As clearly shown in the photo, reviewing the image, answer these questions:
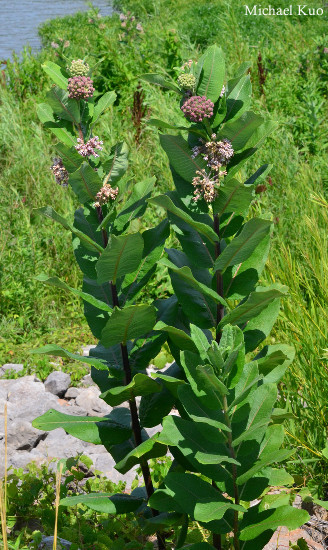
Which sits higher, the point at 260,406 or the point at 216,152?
the point at 216,152

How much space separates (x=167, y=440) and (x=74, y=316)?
9.31 feet

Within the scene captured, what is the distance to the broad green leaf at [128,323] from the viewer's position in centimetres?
184

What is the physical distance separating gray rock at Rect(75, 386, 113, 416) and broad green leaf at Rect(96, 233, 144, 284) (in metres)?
1.90

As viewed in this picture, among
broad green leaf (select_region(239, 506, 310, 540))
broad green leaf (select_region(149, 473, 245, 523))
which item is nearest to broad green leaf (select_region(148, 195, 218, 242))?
broad green leaf (select_region(149, 473, 245, 523))

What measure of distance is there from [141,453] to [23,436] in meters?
1.65

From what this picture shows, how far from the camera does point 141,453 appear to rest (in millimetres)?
1922

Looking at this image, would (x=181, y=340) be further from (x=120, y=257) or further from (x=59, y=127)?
(x=59, y=127)

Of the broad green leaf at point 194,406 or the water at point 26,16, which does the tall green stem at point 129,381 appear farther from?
the water at point 26,16

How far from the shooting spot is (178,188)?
188cm

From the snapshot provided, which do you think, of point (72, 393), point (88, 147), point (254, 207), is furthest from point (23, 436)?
point (254, 207)

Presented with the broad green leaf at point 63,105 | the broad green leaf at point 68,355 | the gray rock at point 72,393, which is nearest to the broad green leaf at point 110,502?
the broad green leaf at point 68,355

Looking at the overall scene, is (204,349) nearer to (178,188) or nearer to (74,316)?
(178,188)

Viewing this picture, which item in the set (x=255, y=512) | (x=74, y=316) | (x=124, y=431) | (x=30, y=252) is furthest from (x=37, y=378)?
(x=255, y=512)

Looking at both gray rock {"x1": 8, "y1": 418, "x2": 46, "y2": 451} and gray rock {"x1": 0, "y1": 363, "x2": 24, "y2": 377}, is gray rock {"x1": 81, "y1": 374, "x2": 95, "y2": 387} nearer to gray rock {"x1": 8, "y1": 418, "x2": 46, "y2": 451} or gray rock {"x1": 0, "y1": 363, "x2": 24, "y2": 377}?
gray rock {"x1": 0, "y1": 363, "x2": 24, "y2": 377}
